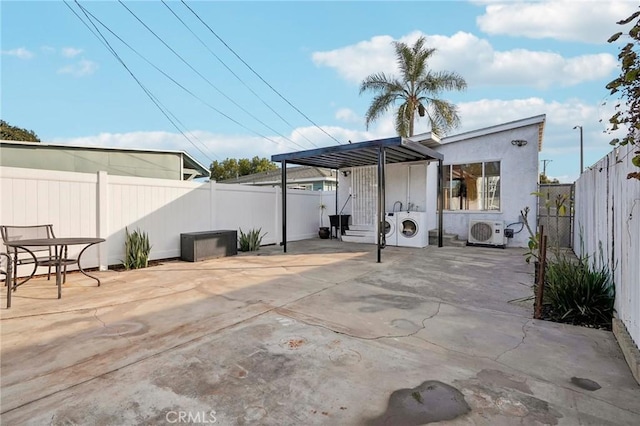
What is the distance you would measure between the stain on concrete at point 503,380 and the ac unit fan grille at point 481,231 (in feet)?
25.3

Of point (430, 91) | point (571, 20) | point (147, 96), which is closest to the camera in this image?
point (571, 20)

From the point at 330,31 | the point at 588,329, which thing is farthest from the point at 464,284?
the point at 330,31

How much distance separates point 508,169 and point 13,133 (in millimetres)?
26669

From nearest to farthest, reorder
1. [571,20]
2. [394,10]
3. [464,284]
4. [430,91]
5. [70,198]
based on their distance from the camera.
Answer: [571,20] → [464,284] → [70,198] → [394,10] → [430,91]

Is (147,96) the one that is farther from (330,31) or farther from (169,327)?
(169,327)

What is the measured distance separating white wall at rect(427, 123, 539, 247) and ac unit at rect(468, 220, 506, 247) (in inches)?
22.2

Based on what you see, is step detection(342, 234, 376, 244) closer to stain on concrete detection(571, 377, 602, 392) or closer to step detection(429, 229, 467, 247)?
step detection(429, 229, 467, 247)

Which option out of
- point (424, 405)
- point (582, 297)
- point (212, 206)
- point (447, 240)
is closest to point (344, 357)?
point (424, 405)

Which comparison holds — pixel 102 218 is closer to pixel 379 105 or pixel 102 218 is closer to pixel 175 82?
pixel 175 82

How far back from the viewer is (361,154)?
860cm

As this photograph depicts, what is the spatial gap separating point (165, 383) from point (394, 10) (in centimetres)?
A: 947

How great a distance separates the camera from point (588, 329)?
3219 millimetres

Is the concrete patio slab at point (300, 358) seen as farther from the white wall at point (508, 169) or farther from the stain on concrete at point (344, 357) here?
the white wall at point (508, 169)

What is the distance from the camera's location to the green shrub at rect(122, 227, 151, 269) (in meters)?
6.18
